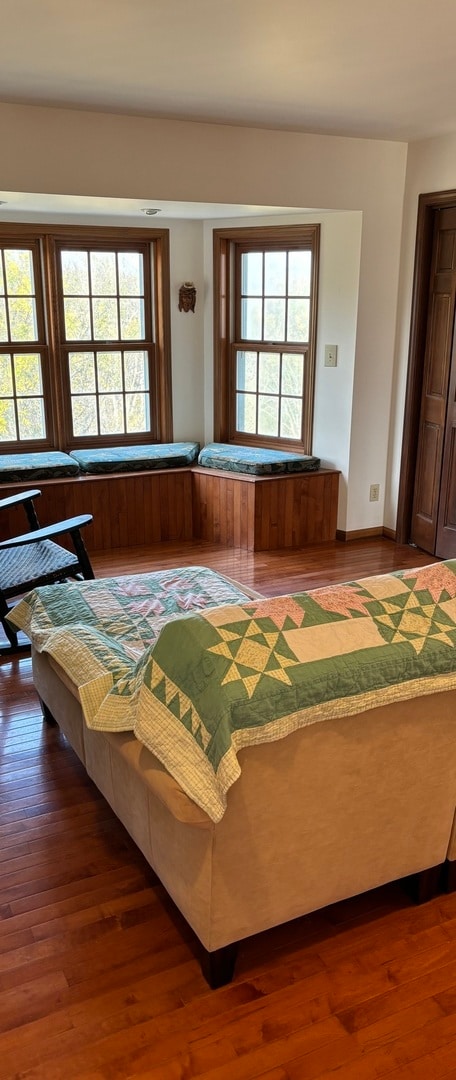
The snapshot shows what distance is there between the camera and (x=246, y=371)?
5.56 metres

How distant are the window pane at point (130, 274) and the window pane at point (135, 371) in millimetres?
403

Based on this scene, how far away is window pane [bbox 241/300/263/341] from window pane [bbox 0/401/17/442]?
1.63 m

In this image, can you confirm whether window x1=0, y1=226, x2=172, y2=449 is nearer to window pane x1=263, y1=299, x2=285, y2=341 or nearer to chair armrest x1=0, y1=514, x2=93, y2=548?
window pane x1=263, y1=299, x2=285, y2=341

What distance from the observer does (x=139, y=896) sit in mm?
2125

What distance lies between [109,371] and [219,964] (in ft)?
13.8

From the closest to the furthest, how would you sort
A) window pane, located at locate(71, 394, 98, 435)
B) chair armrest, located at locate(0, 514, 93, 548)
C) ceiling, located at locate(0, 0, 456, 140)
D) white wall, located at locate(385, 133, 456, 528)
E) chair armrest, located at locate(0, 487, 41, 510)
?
ceiling, located at locate(0, 0, 456, 140), chair armrest, located at locate(0, 514, 93, 548), chair armrest, located at locate(0, 487, 41, 510), white wall, located at locate(385, 133, 456, 528), window pane, located at locate(71, 394, 98, 435)

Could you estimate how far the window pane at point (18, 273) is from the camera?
496cm

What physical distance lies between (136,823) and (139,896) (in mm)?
239

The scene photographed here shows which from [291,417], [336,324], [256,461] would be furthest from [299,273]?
[256,461]

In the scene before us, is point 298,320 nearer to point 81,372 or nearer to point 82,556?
point 81,372

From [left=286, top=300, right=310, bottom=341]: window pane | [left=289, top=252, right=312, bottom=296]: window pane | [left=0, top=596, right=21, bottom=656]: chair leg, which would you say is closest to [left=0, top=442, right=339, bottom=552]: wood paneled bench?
[left=286, top=300, right=310, bottom=341]: window pane

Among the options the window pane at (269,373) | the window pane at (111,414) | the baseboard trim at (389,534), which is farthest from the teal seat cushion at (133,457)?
the baseboard trim at (389,534)

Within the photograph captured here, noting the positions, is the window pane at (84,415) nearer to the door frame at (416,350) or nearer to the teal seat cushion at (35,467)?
the teal seat cushion at (35,467)

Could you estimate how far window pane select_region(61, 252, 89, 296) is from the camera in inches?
201
